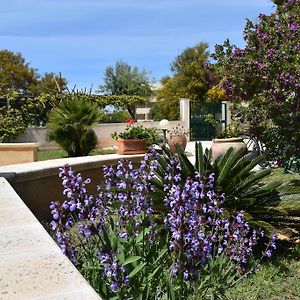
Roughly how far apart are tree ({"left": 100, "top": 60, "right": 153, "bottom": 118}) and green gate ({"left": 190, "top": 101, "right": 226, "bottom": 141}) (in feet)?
59.7

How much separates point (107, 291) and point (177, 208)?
599mm

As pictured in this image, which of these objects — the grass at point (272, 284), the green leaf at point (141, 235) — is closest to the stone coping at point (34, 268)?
the green leaf at point (141, 235)

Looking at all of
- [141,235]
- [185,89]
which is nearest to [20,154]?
[141,235]

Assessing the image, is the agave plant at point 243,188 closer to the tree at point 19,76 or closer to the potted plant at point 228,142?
the potted plant at point 228,142

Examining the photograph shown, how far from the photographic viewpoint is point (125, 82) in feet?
138

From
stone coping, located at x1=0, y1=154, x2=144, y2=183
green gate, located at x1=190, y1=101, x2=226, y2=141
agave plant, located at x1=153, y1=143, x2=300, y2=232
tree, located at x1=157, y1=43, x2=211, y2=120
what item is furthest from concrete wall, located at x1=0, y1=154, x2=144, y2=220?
tree, located at x1=157, y1=43, x2=211, y2=120

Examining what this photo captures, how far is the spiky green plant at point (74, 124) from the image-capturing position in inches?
481

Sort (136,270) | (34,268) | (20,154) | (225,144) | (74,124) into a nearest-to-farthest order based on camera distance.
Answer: (34,268) → (136,270) → (20,154) → (74,124) → (225,144)

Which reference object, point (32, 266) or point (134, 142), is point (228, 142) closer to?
point (134, 142)

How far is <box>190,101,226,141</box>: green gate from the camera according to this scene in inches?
907

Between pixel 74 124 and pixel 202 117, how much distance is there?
11.9 m

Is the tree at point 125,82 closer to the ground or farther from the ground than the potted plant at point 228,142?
farther from the ground

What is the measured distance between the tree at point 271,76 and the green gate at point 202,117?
15.5 m

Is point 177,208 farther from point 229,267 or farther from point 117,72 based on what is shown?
point 117,72
